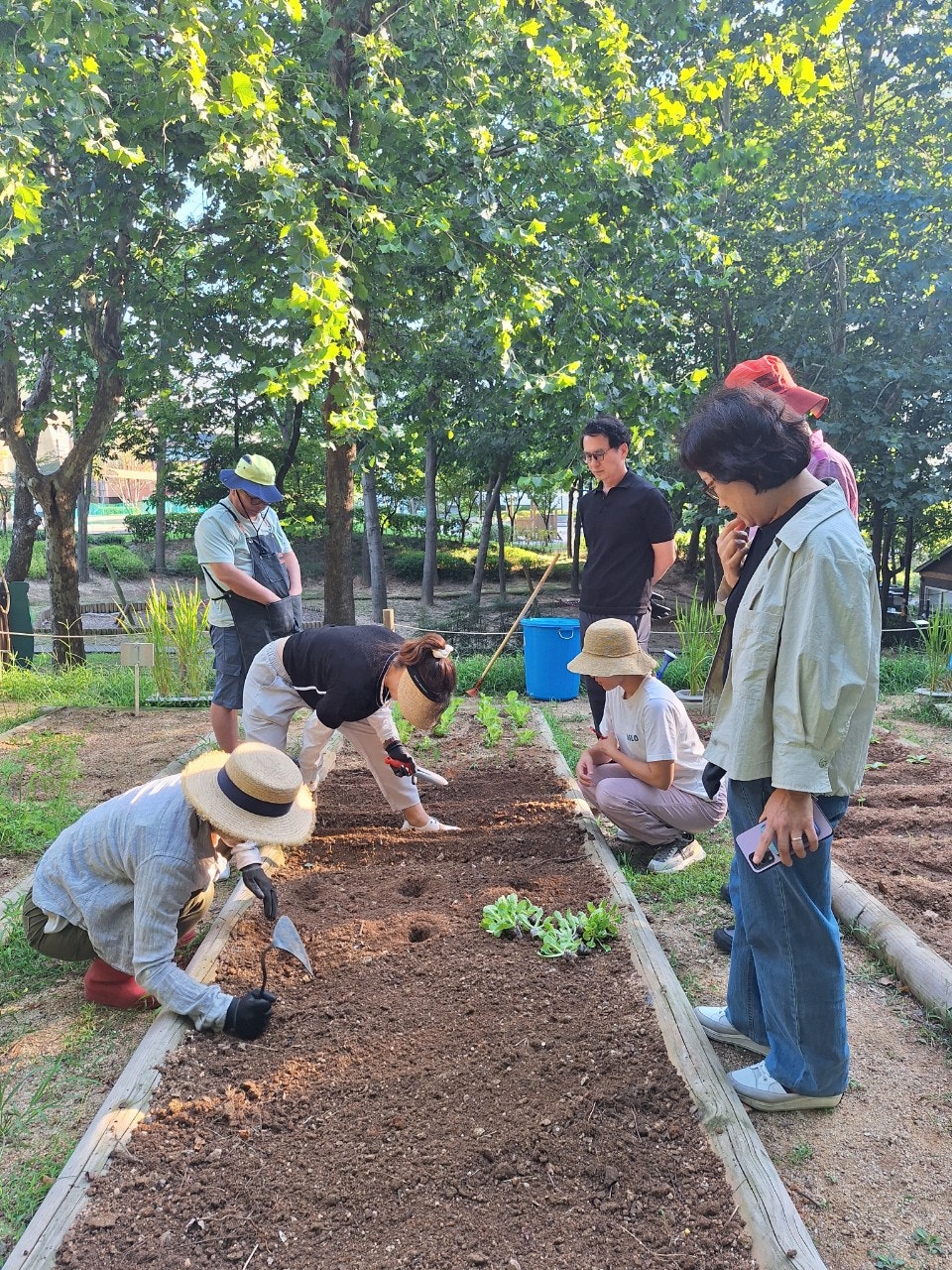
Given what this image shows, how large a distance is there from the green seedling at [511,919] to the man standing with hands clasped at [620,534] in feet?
5.29

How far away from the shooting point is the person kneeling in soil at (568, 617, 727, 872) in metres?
3.40

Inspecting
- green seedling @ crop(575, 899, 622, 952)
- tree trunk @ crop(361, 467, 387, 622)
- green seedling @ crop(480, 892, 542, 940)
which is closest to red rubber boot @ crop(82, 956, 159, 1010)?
green seedling @ crop(480, 892, 542, 940)

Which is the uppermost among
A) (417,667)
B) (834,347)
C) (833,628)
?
(834,347)

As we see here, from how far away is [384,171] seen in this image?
6.58 meters

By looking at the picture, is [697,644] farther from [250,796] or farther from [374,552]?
[374,552]

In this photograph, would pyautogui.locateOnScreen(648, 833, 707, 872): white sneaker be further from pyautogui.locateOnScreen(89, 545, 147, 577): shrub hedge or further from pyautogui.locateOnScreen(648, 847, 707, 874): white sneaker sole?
pyautogui.locateOnScreen(89, 545, 147, 577): shrub hedge

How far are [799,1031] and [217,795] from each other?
1.61 metres

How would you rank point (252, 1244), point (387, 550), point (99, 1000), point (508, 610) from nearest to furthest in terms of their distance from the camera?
point (252, 1244) < point (99, 1000) < point (508, 610) < point (387, 550)

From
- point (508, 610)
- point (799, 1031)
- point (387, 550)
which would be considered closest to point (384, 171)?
point (799, 1031)

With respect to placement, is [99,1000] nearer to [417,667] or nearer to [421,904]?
[421,904]

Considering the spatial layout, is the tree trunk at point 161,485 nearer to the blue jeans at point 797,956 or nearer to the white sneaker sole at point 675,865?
the white sneaker sole at point 675,865

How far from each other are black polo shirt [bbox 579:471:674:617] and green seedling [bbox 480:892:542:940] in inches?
69.8

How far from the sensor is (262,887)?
2818 mm

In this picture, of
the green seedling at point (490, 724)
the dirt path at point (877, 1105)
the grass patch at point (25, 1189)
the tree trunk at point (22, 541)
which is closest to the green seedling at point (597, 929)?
the dirt path at point (877, 1105)
